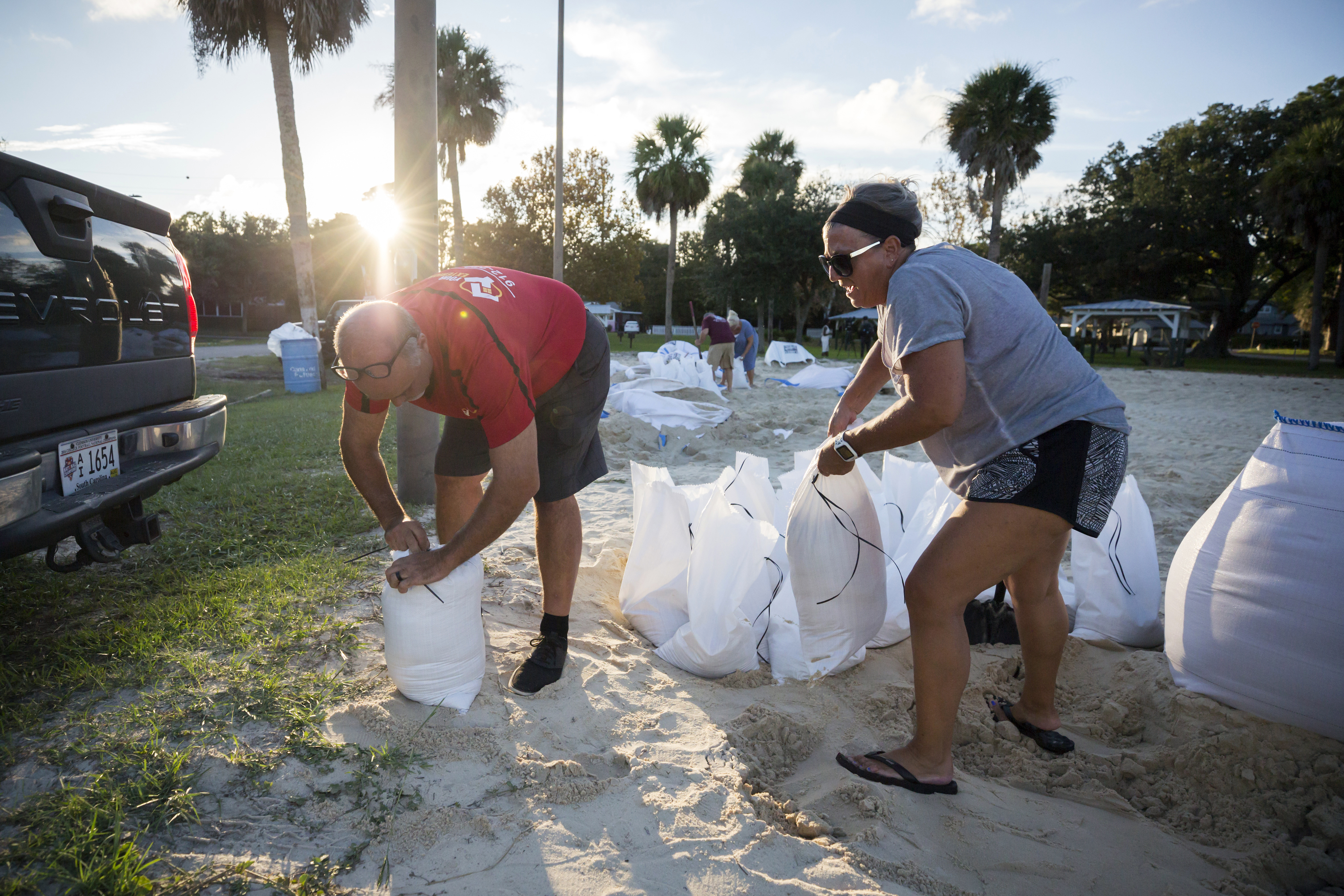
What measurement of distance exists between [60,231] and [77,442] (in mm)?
645

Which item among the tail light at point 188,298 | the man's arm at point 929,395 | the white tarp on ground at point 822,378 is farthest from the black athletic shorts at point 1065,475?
the white tarp on ground at point 822,378

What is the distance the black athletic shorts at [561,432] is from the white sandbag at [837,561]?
711mm

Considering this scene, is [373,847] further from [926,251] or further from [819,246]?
[819,246]

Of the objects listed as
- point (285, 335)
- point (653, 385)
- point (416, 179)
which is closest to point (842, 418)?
point (416, 179)

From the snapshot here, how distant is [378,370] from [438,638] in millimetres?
747

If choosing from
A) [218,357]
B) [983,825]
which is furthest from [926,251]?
[218,357]

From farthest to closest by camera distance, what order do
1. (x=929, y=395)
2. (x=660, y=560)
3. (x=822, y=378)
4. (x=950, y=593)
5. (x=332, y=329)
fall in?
(x=822, y=378), (x=332, y=329), (x=660, y=560), (x=950, y=593), (x=929, y=395)

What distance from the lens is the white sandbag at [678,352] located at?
1232 centimetres

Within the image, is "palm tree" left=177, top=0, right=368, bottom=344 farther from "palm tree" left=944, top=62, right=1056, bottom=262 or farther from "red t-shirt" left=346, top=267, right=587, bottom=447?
"palm tree" left=944, top=62, right=1056, bottom=262

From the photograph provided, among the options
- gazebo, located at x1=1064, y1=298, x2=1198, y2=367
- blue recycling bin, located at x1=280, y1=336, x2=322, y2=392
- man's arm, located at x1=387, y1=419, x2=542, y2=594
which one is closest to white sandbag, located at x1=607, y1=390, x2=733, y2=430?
man's arm, located at x1=387, y1=419, x2=542, y2=594

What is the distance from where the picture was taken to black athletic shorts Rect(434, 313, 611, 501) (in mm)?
2162

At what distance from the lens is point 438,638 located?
1843 mm

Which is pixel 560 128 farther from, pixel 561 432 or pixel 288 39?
pixel 561 432

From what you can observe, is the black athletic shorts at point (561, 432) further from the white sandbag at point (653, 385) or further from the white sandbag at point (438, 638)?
the white sandbag at point (653, 385)
